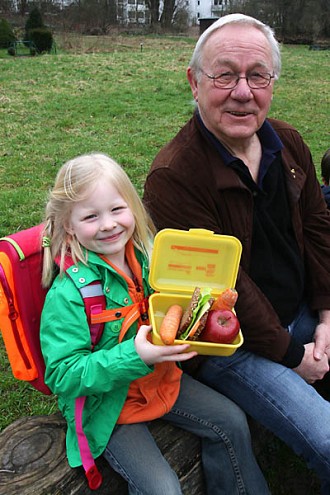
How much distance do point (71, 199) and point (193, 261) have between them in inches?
20.5

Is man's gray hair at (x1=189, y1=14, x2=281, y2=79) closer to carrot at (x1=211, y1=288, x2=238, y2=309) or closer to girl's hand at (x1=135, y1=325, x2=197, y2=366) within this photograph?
carrot at (x1=211, y1=288, x2=238, y2=309)

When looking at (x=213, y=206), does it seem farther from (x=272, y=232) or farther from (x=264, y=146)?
(x=264, y=146)

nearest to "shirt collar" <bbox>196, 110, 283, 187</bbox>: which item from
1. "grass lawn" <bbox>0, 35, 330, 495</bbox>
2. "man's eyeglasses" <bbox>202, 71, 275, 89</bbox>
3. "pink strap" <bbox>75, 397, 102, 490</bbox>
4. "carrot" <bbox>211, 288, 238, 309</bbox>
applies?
"man's eyeglasses" <bbox>202, 71, 275, 89</bbox>

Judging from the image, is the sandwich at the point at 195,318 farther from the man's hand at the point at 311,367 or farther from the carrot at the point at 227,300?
the man's hand at the point at 311,367

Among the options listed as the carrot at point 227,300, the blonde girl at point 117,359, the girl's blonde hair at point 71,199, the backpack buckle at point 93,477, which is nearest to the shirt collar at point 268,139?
the girl's blonde hair at point 71,199

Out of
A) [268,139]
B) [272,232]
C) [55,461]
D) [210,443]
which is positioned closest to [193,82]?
[268,139]

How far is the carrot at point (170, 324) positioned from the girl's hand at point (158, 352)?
0.03 metres

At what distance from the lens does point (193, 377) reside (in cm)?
238

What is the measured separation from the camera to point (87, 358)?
70.9 inches

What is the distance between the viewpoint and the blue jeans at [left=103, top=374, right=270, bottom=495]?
1940 millimetres

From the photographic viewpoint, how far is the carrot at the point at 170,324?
1.70m

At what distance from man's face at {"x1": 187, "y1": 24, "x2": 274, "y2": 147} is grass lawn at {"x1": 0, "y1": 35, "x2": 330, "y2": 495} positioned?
1631 mm

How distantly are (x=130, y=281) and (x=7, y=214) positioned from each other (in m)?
3.86

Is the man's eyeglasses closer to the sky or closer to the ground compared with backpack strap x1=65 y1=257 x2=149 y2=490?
closer to the sky
